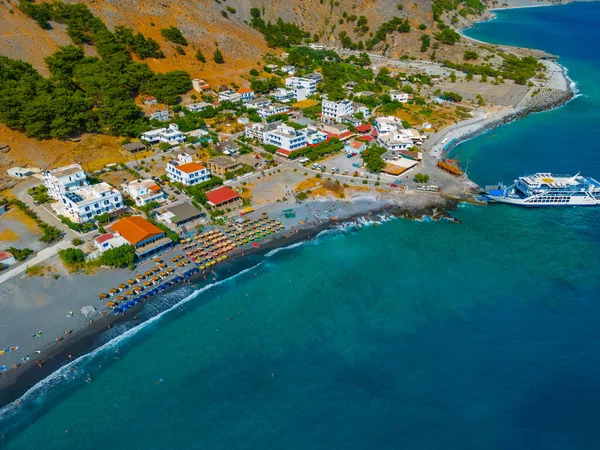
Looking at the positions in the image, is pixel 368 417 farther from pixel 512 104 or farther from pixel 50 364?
pixel 512 104

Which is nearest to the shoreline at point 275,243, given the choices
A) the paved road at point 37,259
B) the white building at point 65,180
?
the paved road at point 37,259

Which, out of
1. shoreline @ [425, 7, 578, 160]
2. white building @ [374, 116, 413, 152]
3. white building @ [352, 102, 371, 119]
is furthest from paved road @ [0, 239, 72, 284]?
white building @ [352, 102, 371, 119]

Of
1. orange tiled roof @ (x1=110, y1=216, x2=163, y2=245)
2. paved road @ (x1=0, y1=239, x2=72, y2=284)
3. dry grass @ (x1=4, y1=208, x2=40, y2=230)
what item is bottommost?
paved road @ (x1=0, y1=239, x2=72, y2=284)

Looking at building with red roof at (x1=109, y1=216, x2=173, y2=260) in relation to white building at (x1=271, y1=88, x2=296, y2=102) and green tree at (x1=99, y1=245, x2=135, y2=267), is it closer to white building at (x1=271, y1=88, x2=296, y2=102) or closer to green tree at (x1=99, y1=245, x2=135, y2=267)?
green tree at (x1=99, y1=245, x2=135, y2=267)

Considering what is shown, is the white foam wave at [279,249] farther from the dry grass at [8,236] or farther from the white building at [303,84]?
the white building at [303,84]

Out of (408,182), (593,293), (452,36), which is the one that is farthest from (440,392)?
(452,36)

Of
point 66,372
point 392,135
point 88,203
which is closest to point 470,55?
point 392,135

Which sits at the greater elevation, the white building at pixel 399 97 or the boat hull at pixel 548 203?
the white building at pixel 399 97
